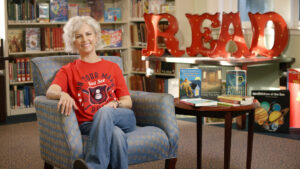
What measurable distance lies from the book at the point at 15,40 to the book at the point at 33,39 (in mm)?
71

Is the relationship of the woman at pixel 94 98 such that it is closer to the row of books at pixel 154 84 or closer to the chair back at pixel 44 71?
the chair back at pixel 44 71

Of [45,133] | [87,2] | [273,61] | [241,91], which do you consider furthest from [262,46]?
[45,133]

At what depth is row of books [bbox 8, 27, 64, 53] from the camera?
4.99 m

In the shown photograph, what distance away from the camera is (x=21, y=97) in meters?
5.04

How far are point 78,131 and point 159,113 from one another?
47cm

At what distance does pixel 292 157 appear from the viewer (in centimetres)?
326

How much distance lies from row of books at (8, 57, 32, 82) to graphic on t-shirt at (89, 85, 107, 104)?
8.99ft

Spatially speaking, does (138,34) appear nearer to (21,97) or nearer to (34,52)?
(34,52)

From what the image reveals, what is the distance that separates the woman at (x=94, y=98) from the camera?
2.13 metres

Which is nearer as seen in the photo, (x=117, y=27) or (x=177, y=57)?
(x=177, y=57)

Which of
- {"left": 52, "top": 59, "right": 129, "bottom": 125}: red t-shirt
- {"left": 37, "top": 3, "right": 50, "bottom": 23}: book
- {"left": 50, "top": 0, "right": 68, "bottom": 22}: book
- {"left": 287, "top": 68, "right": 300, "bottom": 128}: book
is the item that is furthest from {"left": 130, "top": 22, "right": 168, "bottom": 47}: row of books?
{"left": 52, "top": 59, "right": 129, "bottom": 125}: red t-shirt

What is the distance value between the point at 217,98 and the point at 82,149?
0.91 metres

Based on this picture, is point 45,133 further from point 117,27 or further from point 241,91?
point 117,27

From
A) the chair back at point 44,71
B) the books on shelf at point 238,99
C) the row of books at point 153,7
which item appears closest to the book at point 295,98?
the row of books at point 153,7
